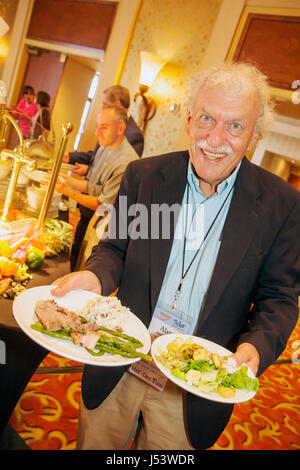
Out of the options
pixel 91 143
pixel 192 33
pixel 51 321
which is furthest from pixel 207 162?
pixel 91 143

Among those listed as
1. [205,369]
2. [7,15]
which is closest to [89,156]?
[205,369]

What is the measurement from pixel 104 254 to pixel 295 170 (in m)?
16.3

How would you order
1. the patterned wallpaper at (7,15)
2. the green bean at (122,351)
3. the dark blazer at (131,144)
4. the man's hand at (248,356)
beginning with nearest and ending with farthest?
the green bean at (122,351), the man's hand at (248,356), the dark blazer at (131,144), the patterned wallpaper at (7,15)

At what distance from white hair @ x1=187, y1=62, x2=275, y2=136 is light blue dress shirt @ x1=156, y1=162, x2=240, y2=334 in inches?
10.3

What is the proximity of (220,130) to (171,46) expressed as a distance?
16.4 ft

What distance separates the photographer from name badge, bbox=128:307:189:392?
1.53 m

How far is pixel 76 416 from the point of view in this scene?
2.45 m

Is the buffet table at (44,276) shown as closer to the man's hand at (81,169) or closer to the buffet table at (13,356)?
the buffet table at (13,356)

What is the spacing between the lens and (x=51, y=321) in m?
1.09

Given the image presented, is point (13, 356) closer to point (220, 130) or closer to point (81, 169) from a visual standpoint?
point (220, 130)

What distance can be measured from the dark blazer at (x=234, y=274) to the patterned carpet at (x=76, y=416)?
89 centimetres

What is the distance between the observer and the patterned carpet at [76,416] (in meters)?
2.22

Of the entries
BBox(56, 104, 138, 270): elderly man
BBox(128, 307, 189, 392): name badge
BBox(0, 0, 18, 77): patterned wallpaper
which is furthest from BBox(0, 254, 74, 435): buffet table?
BBox(0, 0, 18, 77): patterned wallpaper

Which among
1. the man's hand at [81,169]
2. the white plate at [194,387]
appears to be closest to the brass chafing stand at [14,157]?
the white plate at [194,387]
